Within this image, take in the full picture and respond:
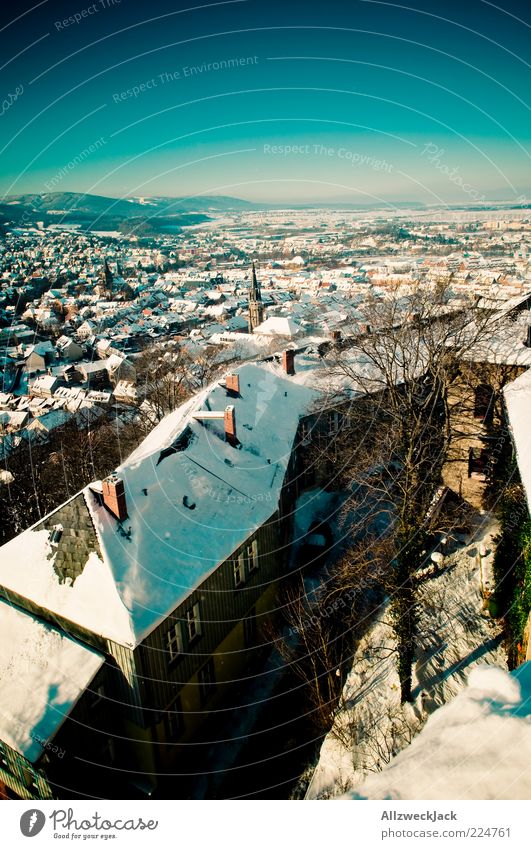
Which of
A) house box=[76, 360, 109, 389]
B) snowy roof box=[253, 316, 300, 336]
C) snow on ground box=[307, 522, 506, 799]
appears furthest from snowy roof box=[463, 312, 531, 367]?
house box=[76, 360, 109, 389]

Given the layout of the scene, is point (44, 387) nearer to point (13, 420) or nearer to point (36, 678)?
point (13, 420)

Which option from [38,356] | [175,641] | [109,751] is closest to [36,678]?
[109,751]

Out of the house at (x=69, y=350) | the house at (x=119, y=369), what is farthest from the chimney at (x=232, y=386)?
the house at (x=69, y=350)

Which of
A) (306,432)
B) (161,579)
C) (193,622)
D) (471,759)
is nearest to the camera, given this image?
(471,759)

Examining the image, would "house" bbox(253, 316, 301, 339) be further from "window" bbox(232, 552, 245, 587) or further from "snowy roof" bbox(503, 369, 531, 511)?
"window" bbox(232, 552, 245, 587)
